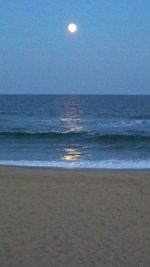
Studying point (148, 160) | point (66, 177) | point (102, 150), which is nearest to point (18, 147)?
point (102, 150)

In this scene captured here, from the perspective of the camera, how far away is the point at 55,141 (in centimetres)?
3009

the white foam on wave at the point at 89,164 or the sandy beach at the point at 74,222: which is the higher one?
the white foam on wave at the point at 89,164

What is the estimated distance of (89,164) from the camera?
18.5 m

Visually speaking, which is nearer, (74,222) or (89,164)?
(74,222)

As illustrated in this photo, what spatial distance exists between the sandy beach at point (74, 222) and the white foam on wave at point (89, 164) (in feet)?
13.6

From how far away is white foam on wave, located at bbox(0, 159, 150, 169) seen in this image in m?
17.5

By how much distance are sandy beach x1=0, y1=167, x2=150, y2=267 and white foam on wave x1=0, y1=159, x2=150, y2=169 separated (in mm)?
4139

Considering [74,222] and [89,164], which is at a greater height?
[89,164]

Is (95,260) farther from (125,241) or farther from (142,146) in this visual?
(142,146)

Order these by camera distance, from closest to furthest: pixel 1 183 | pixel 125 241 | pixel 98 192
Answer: pixel 125 241, pixel 98 192, pixel 1 183

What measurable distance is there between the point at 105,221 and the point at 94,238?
106cm

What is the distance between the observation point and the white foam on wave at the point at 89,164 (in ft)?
57.4

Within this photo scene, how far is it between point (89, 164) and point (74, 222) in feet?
33.9

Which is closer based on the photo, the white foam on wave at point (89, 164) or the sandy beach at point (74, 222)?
the sandy beach at point (74, 222)
